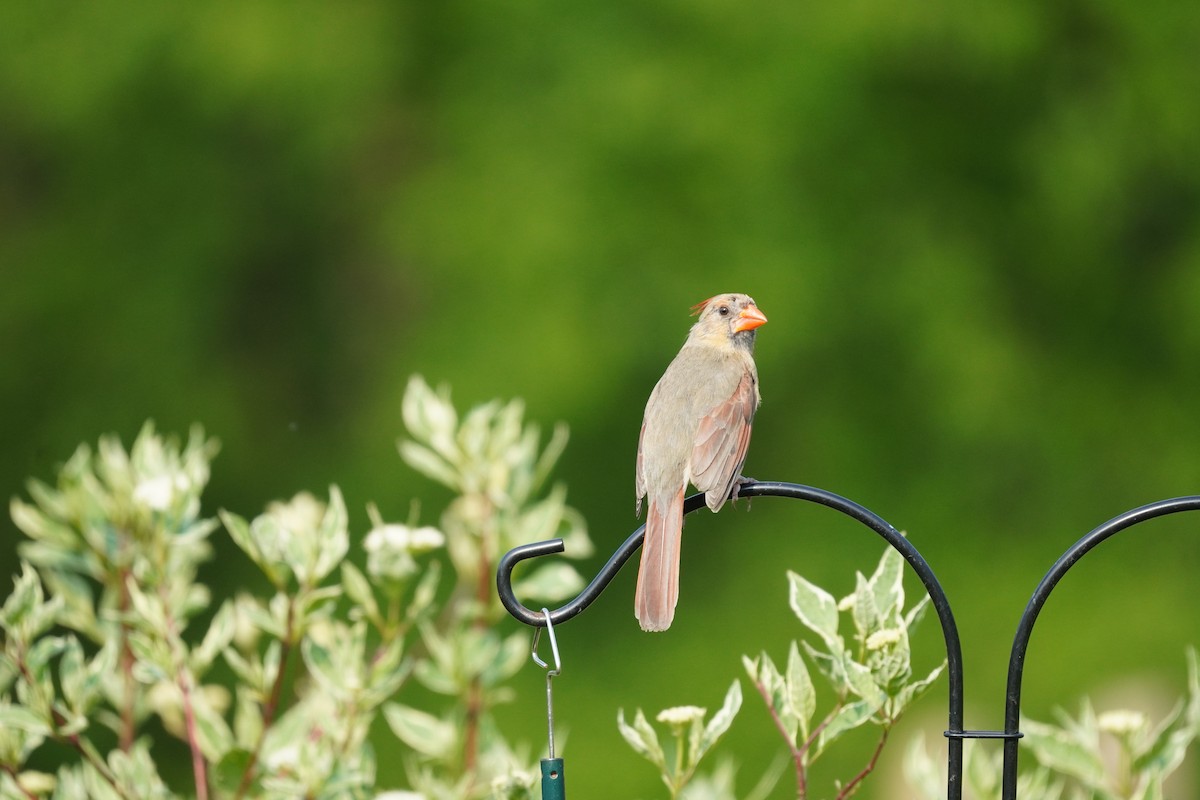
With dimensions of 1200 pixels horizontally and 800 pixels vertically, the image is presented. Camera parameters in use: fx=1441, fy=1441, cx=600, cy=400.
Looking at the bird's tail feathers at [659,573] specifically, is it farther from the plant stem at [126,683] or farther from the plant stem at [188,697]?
the plant stem at [126,683]

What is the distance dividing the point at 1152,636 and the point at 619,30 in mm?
3021

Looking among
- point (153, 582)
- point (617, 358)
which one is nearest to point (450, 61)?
point (617, 358)

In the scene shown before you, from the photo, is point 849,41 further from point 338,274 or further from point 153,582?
point 153,582

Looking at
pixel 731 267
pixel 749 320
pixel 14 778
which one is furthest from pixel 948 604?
pixel 731 267

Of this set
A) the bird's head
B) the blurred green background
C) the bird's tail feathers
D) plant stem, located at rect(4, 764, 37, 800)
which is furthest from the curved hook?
the blurred green background

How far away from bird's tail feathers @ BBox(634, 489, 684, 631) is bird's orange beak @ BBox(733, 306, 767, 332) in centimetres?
66

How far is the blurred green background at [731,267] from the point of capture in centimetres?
539

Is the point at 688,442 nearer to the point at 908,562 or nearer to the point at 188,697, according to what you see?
the point at 908,562

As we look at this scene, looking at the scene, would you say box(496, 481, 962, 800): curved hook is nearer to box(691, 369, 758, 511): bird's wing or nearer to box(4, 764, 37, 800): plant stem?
box(691, 369, 758, 511): bird's wing

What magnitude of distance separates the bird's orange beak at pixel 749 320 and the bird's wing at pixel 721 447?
20 centimetres

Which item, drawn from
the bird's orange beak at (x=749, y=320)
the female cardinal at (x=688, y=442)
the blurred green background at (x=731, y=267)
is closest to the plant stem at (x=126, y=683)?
the female cardinal at (x=688, y=442)

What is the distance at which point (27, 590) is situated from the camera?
6.95 feet

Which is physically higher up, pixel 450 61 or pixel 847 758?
pixel 450 61

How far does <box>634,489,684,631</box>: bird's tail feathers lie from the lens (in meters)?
2.01
